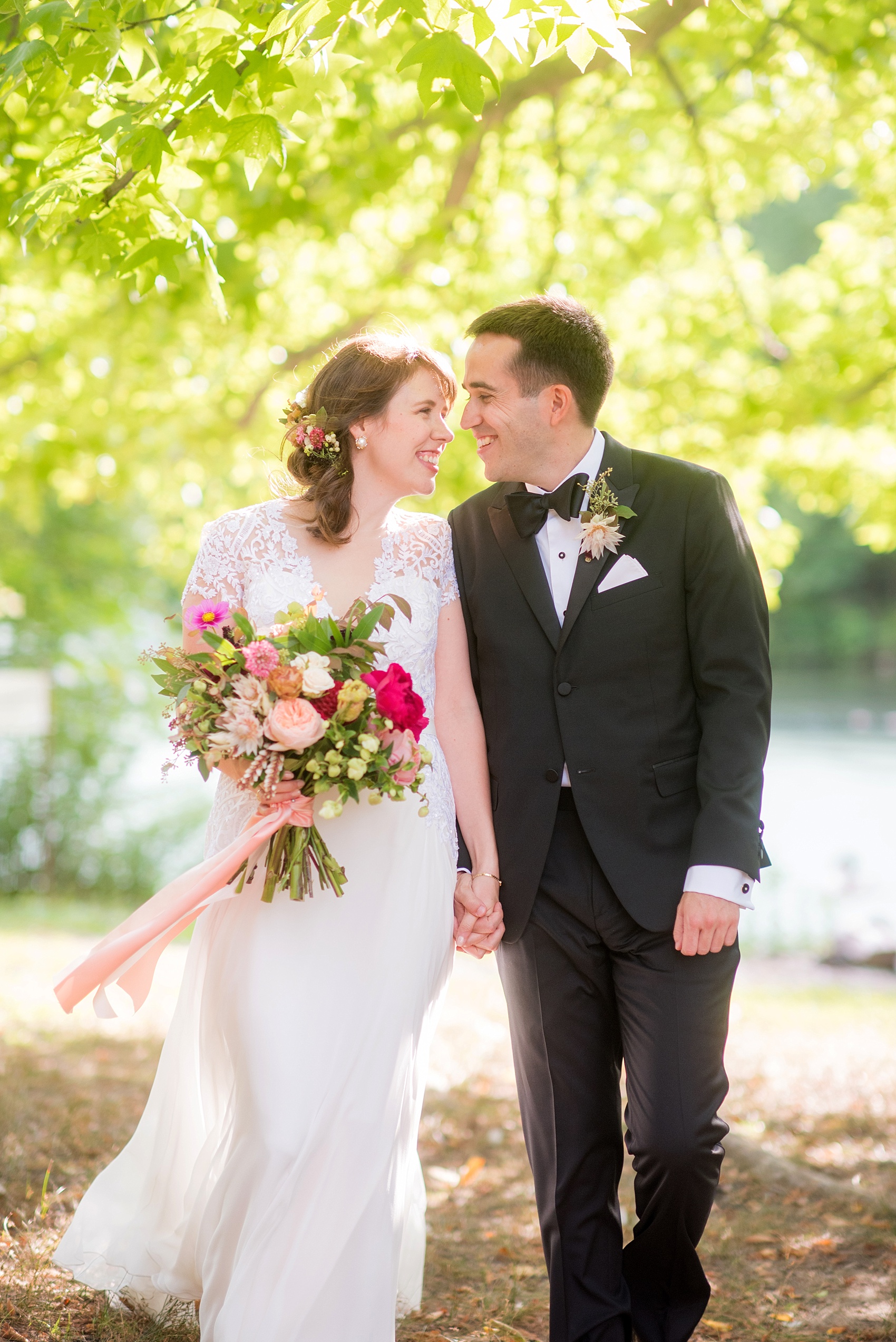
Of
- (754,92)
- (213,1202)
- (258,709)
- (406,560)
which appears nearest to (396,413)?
(406,560)

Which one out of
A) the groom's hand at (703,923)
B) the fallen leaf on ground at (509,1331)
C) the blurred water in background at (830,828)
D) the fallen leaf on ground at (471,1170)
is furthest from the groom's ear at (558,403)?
the blurred water in background at (830,828)

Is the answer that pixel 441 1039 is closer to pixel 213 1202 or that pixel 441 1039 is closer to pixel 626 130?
pixel 213 1202

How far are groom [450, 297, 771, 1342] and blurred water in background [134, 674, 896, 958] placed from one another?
478 centimetres

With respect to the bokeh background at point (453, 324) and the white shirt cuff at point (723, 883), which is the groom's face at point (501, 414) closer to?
the bokeh background at point (453, 324)

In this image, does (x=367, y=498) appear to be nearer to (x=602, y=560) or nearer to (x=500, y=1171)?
(x=602, y=560)

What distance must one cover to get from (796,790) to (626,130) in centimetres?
1355

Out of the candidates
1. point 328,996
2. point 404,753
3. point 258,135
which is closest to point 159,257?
point 258,135

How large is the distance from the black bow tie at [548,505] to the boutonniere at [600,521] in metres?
0.03

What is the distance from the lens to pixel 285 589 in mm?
3240

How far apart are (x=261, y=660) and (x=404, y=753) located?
47 centimetres

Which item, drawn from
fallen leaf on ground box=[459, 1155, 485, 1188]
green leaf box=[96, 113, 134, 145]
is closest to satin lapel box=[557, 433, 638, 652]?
green leaf box=[96, 113, 134, 145]

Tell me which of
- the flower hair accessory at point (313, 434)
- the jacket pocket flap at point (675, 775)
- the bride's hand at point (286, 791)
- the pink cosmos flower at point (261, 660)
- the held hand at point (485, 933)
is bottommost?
the held hand at point (485, 933)

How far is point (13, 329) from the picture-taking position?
25.5 feet

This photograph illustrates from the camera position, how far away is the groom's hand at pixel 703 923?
3021 mm
